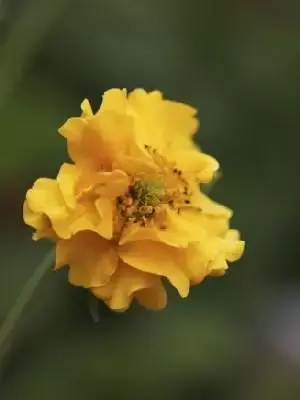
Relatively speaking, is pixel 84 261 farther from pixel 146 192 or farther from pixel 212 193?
pixel 212 193

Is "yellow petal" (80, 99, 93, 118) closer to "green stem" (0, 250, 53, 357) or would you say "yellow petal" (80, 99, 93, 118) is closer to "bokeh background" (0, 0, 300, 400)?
"green stem" (0, 250, 53, 357)

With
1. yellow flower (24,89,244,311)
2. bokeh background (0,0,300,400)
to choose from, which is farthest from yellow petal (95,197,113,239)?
bokeh background (0,0,300,400)

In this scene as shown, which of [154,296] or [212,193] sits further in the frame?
[212,193]

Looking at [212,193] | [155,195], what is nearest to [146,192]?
[155,195]

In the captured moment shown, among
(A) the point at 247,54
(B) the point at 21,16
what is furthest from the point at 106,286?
(A) the point at 247,54

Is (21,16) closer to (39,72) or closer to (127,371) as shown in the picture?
(39,72)

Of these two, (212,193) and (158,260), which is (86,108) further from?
(212,193)

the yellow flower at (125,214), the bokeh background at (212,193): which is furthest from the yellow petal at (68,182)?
the bokeh background at (212,193)

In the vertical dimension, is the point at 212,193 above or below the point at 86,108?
below
